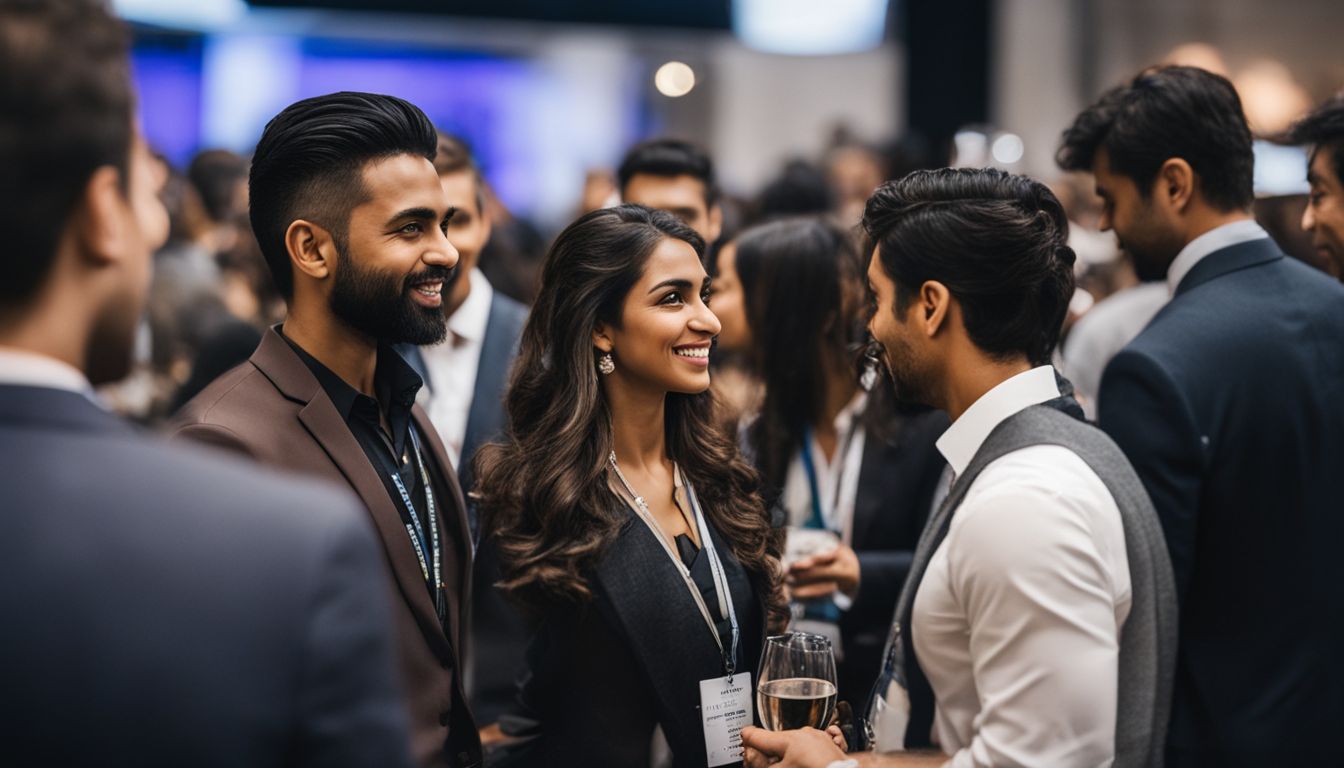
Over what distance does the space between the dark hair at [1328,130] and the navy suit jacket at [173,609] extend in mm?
2348

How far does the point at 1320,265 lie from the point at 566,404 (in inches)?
108

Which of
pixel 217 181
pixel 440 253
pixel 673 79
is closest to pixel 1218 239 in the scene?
pixel 440 253

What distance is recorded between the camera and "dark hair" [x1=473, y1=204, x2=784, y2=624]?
2.26 metres

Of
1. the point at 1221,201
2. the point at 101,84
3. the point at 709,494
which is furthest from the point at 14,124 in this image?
the point at 1221,201

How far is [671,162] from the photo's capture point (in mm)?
3883

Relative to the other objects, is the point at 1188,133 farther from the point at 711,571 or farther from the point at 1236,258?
the point at 711,571

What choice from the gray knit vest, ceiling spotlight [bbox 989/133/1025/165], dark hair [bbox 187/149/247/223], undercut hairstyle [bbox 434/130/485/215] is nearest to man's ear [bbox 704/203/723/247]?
undercut hairstyle [bbox 434/130/485/215]

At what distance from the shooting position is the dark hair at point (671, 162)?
3883mm

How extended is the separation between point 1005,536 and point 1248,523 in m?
0.87

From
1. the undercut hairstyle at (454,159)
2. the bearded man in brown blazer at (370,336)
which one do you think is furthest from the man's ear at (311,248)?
the undercut hairstyle at (454,159)

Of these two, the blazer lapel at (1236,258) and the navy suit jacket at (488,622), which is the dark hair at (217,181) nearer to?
the navy suit jacket at (488,622)

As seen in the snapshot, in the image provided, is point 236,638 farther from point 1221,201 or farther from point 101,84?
point 1221,201

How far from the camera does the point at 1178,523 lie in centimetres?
228

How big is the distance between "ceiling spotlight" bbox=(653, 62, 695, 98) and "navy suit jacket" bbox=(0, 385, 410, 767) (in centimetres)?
1273
